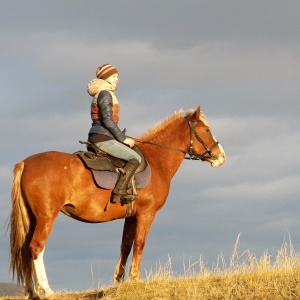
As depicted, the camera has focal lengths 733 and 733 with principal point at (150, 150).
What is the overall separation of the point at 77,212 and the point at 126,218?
4.86ft

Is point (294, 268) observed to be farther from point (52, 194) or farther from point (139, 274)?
point (52, 194)

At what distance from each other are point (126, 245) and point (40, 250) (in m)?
2.26

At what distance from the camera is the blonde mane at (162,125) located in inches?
627

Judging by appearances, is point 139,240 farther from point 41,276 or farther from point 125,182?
point 41,276

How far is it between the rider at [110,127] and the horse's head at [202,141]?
5.58ft

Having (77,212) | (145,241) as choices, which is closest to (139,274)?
(145,241)

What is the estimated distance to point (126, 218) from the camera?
15.3 metres

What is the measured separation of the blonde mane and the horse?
1.88 feet

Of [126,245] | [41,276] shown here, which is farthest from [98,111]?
[41,276]

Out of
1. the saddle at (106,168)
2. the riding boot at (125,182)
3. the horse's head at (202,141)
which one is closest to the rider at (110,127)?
the riding boot at (125,182)

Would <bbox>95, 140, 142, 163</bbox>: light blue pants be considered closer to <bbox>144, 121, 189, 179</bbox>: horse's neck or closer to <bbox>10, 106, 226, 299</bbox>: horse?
<bbox>10, 106, 226, 299</bbox>: horse

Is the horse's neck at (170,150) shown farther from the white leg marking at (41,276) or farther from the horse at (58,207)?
the white leg marking at (41,276)

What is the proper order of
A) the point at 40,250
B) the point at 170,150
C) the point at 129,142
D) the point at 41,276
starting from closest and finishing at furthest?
the point at 40,250 < the point at 41,276 < the point at 129,142 < the point at 170,150

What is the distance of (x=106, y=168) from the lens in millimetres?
14297
